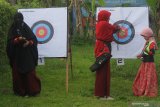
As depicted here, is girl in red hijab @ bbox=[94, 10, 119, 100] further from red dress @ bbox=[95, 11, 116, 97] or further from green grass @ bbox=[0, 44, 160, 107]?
green grass @ bbox=[0, 44, 160, 107]

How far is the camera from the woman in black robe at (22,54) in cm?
889

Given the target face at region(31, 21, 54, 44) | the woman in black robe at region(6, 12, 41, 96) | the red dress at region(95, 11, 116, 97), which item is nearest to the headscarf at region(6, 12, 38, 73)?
the woman in black robe at region(6, 12, 41, 96)

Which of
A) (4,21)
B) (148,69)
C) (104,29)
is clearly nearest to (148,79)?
(148,69)

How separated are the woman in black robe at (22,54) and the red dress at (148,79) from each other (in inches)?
76.4

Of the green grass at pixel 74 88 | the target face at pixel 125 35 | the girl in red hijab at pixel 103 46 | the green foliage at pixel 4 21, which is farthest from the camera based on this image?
the green foliage at pixel 4 21

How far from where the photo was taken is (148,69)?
8.92 m

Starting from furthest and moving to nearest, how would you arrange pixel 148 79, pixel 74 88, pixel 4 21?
pixel 4 21, pixel 74 88, pixel 148 79

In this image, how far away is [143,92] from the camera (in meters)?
9.09

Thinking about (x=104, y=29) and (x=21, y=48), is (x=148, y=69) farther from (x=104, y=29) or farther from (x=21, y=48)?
(x=21, y=48)

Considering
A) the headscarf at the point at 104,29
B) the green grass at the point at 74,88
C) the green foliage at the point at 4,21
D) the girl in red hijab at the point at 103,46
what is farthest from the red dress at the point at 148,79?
the green foliage at the point at 4,21

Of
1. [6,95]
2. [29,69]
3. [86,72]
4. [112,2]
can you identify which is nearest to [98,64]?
[29,69]

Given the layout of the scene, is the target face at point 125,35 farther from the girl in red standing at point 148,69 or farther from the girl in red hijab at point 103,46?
the girl in red hijab at point 103,46

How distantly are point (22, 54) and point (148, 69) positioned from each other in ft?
7.48

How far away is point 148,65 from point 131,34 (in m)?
1.10
